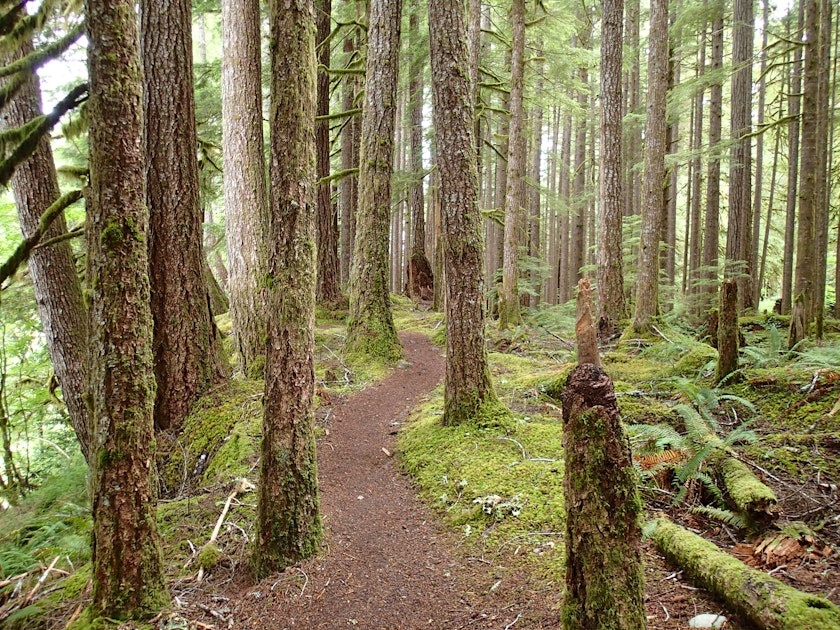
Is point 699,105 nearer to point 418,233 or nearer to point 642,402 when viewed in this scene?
point 418,233

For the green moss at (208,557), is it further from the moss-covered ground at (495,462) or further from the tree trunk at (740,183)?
the tree trunk at (740,183)

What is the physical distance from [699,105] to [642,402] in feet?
62.3

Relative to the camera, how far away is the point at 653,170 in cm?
1012

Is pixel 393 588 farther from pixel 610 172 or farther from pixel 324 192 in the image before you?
pixel 324 192

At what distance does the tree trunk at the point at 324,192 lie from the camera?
38.0 ft

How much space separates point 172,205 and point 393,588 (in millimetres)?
5163

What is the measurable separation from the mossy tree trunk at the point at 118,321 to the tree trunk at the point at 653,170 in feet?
30.4

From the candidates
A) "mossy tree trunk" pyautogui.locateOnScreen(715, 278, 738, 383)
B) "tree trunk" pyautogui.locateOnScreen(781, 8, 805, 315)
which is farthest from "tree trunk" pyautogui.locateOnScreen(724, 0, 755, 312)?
"mossy tree trunk" pyautogui.locateOnScreen(715, 278, 738, 383)

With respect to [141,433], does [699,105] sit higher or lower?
higher

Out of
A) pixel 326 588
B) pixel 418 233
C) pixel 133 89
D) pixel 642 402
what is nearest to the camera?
pixel 133 89

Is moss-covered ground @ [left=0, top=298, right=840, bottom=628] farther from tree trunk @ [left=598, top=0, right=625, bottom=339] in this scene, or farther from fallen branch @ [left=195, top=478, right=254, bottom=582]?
tree trunk @ [left=598, top=0, right=625, bottom=339]

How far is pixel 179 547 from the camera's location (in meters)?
4.18

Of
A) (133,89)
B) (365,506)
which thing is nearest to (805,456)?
(365,506)

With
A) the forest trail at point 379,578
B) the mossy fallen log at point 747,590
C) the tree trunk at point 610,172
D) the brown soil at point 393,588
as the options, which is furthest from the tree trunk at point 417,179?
the mossy fallen log at point 747,590
